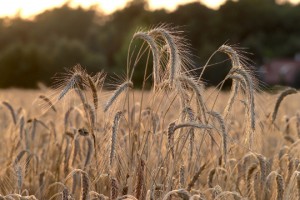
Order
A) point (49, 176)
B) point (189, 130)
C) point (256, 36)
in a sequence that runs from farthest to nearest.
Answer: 1. point (256, 36)
2. point (49, 176)
3. point (189, 130)

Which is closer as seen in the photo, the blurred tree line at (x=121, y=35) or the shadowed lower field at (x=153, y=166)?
the shadowed lower field at (x=153, y=166)

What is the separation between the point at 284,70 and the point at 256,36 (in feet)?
14.2

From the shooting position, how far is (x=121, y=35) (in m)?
67.8

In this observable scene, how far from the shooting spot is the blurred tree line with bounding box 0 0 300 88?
168 feet

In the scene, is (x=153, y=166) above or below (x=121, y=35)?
below

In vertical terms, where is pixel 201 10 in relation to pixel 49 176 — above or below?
above

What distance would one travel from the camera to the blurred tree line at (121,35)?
51.2 meters

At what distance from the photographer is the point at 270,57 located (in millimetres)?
64188

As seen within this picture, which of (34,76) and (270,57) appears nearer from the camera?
(34,76)

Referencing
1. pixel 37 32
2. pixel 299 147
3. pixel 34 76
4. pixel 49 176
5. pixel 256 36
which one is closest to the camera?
pixel 299 147

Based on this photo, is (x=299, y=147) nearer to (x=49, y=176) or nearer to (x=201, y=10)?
(x=49, y=176)

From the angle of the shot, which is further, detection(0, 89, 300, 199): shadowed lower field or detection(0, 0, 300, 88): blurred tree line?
detection(0, 0, 300, 88): blurred tree line

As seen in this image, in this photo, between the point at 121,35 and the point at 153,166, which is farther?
the point at 121,35

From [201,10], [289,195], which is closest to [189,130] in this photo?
[289,195]
